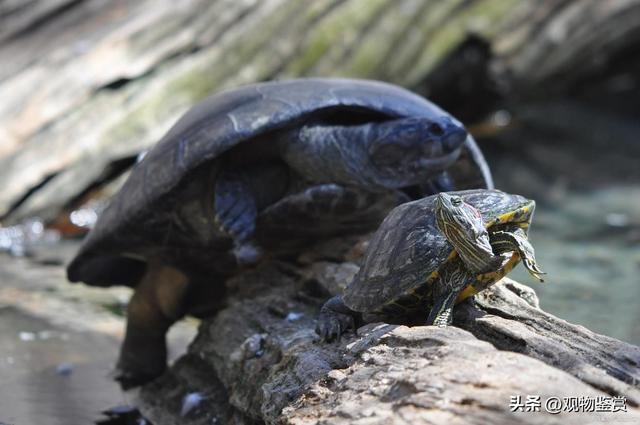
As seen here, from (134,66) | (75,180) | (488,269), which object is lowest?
(75,180)

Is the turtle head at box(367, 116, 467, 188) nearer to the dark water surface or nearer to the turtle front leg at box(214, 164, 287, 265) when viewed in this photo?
the turtle front leg at box(214, 164, 287, 265)

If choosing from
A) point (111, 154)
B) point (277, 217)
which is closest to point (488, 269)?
point (277, 217)

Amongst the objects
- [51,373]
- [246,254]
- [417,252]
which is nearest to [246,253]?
[246,254]

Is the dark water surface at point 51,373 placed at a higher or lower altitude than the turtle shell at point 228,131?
lower

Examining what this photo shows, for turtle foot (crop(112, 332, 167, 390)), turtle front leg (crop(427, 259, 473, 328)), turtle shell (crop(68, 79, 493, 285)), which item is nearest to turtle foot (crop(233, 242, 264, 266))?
turtle shell (crop(68, 79, 493, 285))

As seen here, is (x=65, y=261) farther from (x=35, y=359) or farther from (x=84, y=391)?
(x=84, y=391)

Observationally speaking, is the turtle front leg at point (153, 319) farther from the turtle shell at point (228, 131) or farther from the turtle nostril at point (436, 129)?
the turtle nostril at point (436, 129)

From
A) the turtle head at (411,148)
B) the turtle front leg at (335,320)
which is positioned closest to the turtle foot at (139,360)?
the turtle head at (411,148)

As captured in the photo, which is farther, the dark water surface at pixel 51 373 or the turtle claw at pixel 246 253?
the turtle claw at pixel 246 253
